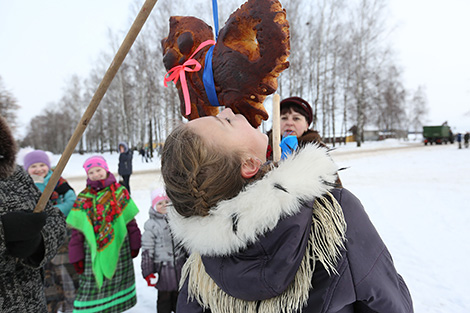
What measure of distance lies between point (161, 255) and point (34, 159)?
184 cm

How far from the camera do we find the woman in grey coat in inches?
52.6

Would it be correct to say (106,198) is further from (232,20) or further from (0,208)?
(232,20)

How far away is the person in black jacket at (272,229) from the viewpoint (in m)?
0.80

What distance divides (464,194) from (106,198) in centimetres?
797

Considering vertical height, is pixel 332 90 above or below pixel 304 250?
above

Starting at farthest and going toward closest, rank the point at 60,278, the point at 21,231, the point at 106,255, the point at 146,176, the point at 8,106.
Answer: the point at 8,106 → the point at 146,176 → the point at 60,278 → the point at 106,255 → the point at 21,231

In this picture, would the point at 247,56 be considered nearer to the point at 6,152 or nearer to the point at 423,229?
the point at 6,152

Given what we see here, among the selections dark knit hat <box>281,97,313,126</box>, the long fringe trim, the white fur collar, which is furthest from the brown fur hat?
dark knit hat <box>281,97,313,126</box>

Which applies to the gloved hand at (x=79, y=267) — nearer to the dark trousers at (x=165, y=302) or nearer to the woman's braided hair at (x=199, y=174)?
the dark trousers at (x=165, y=302)

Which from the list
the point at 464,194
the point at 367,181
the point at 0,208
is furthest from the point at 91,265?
the point at 367,181

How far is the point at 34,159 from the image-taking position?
325cm

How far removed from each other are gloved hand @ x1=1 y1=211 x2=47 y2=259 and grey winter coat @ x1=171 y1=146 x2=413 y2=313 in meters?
0.92

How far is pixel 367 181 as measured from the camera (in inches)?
376

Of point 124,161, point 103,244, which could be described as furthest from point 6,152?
point 124,161
